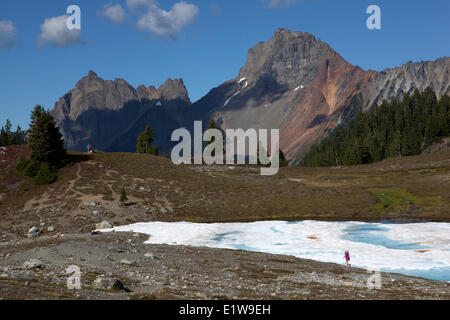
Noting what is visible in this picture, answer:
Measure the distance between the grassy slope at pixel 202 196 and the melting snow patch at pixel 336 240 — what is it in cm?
922

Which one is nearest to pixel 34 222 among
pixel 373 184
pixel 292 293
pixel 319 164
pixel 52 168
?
pixel 52 168

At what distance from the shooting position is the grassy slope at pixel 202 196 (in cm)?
6850

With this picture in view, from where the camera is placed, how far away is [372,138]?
579 feet

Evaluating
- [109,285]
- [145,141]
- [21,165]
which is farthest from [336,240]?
[145,141]

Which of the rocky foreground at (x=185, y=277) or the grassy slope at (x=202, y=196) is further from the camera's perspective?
the grassy slope at (x=202, y=196)

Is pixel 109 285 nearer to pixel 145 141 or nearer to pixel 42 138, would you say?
pixel 42 138

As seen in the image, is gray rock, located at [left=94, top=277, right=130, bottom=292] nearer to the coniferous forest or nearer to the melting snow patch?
the melting snow patch

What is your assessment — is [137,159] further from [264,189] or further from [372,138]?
[372,138]

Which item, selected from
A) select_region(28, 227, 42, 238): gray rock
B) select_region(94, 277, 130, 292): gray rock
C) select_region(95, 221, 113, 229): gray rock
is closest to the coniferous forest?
select_region(95, 221, 113, 229): gray rock

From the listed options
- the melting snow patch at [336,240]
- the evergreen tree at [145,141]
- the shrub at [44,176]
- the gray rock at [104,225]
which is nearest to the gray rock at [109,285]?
the melting snow patch at [336,240]

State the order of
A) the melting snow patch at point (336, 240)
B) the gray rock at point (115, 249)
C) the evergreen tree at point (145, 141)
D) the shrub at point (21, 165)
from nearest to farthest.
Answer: the gray rock at point (115, 249)
the melting snow patch at point (336, 240)
the shrub at point (21, 165)
the evergreen tree at point (145, 141)

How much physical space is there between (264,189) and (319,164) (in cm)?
10846

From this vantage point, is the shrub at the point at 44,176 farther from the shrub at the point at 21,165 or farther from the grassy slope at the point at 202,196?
the shrub at the point at 21,165

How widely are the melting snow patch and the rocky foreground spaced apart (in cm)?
539
